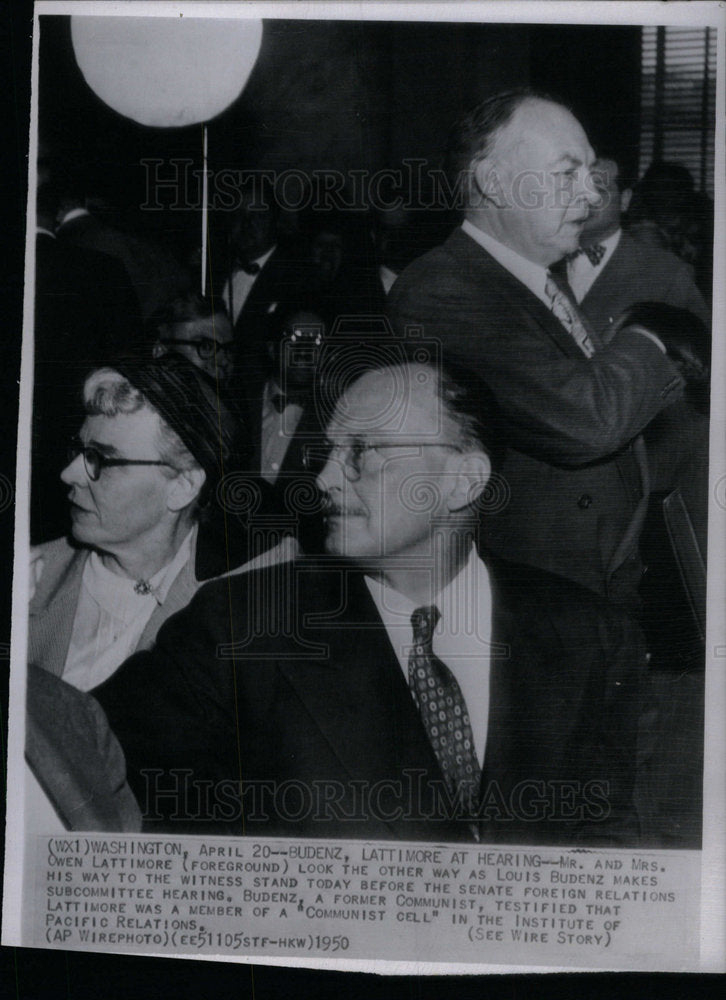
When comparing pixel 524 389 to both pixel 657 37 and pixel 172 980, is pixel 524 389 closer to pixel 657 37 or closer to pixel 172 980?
pixel 657 37

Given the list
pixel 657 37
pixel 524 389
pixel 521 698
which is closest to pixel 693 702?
pixel 521 698

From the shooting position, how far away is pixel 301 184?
1.39 m

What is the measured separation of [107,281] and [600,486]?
850 millimetres

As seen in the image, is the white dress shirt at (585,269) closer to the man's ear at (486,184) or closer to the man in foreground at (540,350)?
the man in foreground at (540,350)

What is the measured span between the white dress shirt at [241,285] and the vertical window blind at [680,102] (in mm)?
619

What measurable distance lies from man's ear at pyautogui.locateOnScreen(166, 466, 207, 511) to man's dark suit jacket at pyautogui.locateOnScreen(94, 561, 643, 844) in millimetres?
162

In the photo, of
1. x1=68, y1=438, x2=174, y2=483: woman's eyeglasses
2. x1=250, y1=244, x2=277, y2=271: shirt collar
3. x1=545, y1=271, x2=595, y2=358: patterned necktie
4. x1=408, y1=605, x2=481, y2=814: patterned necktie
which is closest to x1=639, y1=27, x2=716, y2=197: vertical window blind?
x1=545, y1=271, x2=595, y2=358: patterned necktie

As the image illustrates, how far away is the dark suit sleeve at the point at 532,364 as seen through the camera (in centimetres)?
138

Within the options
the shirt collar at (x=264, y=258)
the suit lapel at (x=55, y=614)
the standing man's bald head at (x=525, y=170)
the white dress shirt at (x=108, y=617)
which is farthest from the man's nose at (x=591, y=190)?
the suit lapel at (x=55, y=614)

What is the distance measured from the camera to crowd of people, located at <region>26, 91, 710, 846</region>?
54.1 inches

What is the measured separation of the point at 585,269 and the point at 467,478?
0.38 meters
